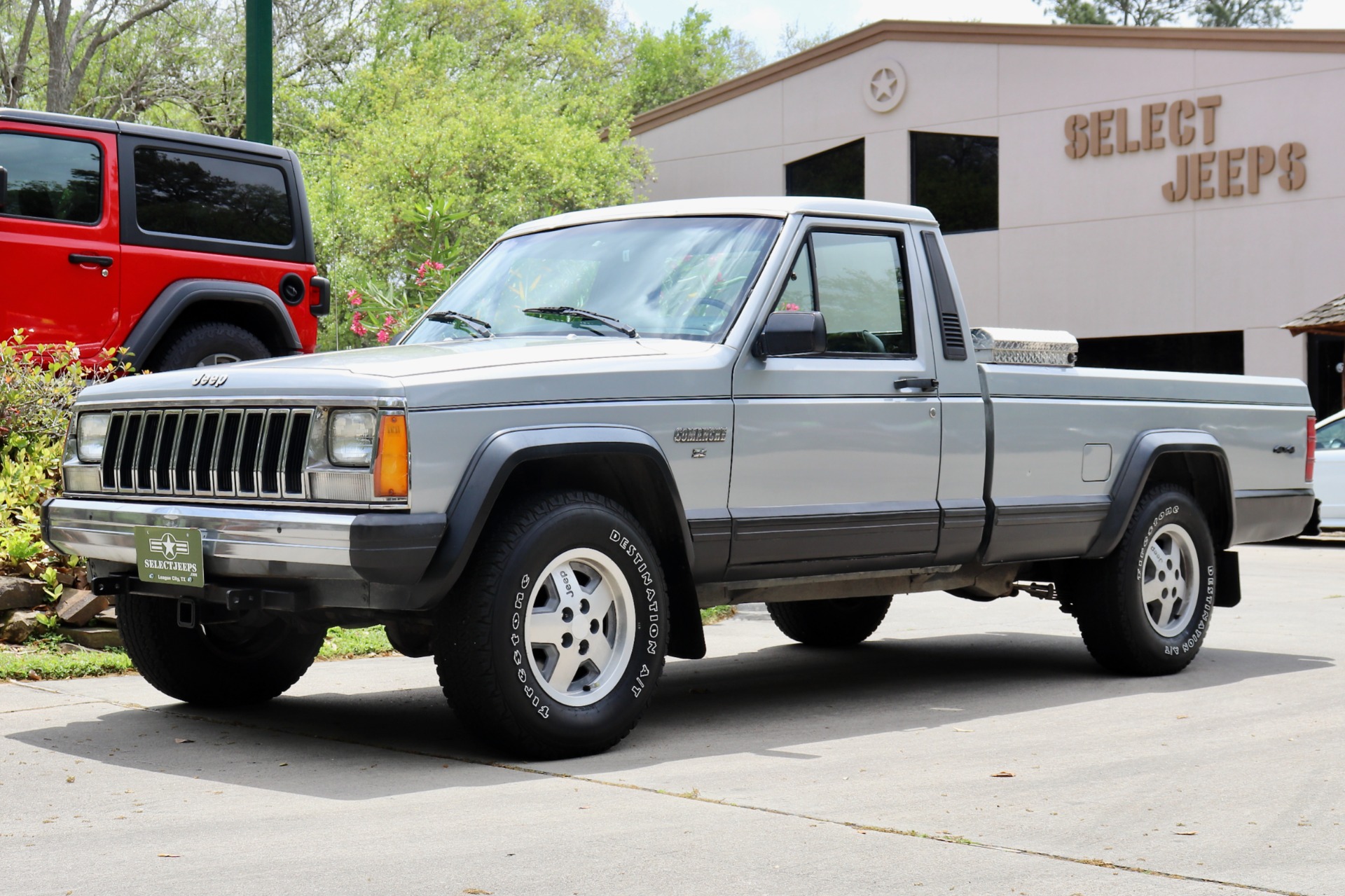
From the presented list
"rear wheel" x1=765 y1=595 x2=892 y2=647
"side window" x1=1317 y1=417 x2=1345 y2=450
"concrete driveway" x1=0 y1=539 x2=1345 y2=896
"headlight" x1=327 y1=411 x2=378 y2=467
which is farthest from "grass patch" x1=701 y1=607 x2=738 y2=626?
"side window" x1=1317 y1=417 x2=1345 y2=450

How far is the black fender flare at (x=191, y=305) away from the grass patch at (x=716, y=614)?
3.34m

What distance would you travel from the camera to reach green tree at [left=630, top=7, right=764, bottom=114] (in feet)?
203

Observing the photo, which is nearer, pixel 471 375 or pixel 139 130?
pixel 471 375

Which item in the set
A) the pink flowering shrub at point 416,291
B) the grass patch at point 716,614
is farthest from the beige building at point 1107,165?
the grass patch at point 716,614

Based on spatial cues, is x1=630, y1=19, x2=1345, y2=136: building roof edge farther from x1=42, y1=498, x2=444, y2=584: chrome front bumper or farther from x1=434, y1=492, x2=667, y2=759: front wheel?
x1=42, y1=498, x2=444, y2=584: chrome front bumper

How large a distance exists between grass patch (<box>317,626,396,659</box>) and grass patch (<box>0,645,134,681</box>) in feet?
3.44

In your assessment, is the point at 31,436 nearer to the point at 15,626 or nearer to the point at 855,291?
the point at 15,626

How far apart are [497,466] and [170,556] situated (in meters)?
1.25

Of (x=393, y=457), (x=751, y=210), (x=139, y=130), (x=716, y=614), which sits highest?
(x=139, y=130)

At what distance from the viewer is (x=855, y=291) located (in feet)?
22.2

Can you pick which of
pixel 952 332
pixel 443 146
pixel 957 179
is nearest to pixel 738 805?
pixel 952 332

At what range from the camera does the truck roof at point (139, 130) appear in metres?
9.98

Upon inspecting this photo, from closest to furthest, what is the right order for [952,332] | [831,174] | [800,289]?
1. [800,289]
2. [952,332]
3. [831,174]

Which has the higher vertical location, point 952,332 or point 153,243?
point 153,243
